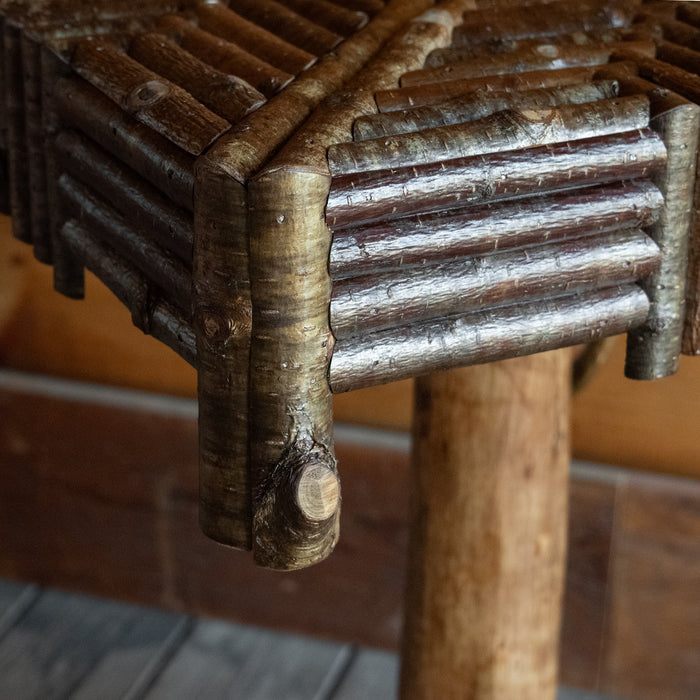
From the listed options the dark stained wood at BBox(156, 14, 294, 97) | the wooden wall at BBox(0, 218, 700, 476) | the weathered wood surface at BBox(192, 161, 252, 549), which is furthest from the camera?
the wooden wall at BBox(0, 218, 700, 476)

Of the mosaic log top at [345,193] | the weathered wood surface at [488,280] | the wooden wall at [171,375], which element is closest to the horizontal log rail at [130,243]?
the mosaic log top at [345,193]

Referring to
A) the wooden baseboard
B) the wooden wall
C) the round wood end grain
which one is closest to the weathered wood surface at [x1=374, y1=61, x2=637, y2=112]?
the round wood end grain

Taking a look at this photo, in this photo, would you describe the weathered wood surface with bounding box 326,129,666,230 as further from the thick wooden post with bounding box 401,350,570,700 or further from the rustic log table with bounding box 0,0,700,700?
the thick wooden post with bounding box 401,350,570,700

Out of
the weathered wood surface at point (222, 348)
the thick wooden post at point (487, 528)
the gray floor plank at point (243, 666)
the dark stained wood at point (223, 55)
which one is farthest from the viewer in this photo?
the gray floor plank at point (243, 666)

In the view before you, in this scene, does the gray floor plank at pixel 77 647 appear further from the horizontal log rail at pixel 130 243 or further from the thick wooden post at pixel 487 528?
the horizontal log rail at pixel 130 243

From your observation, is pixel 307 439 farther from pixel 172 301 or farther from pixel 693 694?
pixel 693 694

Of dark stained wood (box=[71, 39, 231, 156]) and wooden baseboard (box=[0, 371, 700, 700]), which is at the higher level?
dark stained wood (box=[71, 39, 231, 156])

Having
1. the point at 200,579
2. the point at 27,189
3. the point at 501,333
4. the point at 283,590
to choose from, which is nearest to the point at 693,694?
the point at 283,590
